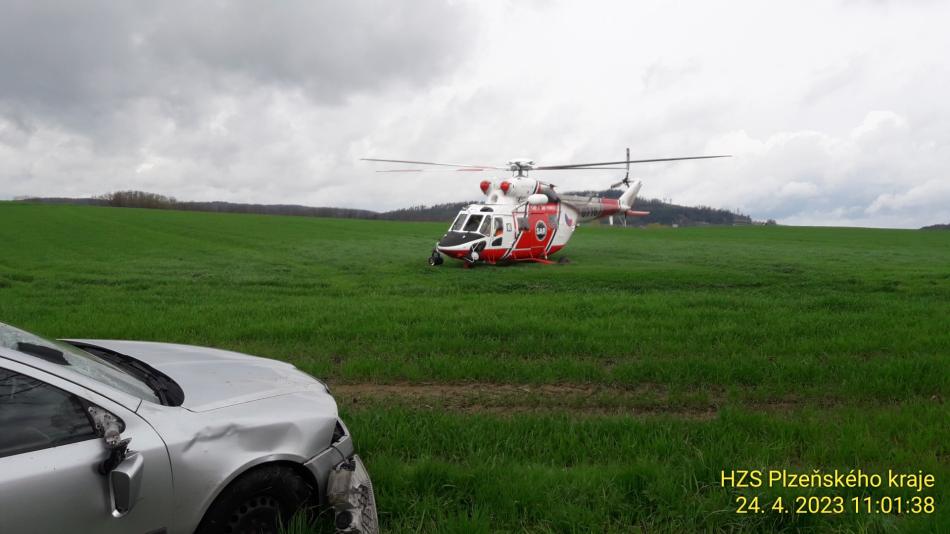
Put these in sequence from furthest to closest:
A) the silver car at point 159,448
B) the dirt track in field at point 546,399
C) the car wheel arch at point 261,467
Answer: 1. the dirt track in field at point 546,399
2. the car wheel arch at point 261,467
3. the silver car at point 159,448

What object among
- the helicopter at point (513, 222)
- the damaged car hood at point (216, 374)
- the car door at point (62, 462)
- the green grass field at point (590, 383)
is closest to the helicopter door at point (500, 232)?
the helicopter at point (513, 222)

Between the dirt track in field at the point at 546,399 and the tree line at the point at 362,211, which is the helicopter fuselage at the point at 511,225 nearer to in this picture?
the dirt track in field at the point at 546,399

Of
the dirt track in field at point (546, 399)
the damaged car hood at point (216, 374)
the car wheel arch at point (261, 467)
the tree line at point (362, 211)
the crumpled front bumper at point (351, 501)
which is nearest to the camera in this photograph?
the car wheel arch at point (261, 467)

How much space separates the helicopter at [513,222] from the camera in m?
20.9

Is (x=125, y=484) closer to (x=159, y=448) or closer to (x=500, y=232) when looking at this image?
(x=159, y=448)

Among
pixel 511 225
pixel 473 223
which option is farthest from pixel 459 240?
pixel 511 225

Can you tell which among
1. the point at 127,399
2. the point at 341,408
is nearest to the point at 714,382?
the point at 341,408

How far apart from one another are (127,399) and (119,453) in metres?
0.34

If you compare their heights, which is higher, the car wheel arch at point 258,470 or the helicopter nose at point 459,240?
the helicopter nose at point 459,240

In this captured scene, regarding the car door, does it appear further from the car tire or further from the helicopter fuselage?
the helicopter fuselage

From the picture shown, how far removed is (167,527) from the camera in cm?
284

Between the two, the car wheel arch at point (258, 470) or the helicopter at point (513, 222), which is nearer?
the car wheel arch at point (258, 470)

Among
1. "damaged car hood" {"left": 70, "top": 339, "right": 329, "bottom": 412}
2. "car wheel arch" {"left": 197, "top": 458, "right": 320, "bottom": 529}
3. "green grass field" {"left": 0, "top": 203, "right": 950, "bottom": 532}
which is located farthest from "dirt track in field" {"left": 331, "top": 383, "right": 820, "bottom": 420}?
"car wheel arch" {"left": 197, "top": 458, "right": 320, "bottom": 529}

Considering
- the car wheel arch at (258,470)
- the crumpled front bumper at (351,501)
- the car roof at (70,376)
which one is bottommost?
the crumpled front bumper at (351,501)
